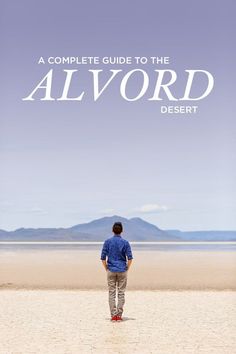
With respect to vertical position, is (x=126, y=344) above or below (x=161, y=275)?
below

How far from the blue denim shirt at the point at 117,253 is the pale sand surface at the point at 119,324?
828 mm

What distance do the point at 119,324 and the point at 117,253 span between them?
1.05 m

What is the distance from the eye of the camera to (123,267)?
1084cm

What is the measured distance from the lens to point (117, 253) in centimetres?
1082

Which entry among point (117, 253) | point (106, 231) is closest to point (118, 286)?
point (117, 253)

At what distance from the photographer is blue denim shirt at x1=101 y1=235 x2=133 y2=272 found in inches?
426

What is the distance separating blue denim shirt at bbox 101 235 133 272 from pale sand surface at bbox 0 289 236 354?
83cm

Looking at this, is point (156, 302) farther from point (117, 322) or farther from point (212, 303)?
point (117, 322)

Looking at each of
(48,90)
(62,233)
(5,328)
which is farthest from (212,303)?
(62,233)

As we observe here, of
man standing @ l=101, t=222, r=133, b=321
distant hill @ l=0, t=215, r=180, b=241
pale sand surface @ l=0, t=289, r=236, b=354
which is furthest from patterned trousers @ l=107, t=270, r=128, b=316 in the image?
distant hill @ l=0, t=215, r=180, b=241

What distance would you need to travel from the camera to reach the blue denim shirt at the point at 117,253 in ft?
35.5

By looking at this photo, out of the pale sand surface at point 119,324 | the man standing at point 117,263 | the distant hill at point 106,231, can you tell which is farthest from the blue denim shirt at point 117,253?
the distant hill at point 106,231

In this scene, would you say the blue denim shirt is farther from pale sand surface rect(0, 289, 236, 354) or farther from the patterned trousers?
pale sand surface rect(0, 289, 236, 354)

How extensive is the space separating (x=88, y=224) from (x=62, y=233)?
1566 inches
